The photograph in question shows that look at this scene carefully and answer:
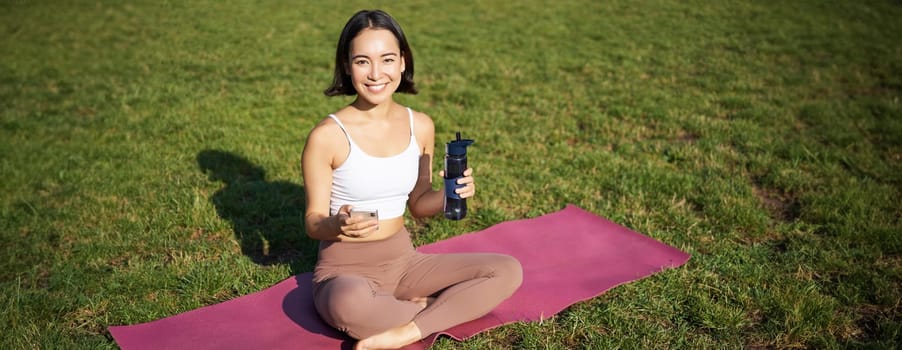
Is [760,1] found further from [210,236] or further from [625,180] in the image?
[210,236]

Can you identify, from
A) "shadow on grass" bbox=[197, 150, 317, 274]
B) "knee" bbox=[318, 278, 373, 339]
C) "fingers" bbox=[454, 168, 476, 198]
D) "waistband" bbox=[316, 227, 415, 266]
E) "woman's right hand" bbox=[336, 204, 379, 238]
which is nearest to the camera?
"woman's right hand" bbox=[336, 204, 379, 238]

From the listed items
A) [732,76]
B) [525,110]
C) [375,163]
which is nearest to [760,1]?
[732,76]

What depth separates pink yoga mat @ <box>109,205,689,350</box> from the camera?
12.7 ft

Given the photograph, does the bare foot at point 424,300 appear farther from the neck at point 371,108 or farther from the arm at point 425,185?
the neck at point 371,108

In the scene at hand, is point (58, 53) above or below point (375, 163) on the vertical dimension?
below

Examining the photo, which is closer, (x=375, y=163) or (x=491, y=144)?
(x=375, y=163)

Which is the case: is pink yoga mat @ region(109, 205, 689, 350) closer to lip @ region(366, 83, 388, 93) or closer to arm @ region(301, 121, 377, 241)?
arm @ region(301, 121, 377, 241)

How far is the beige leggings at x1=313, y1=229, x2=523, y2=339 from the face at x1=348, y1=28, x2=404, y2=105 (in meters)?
0.91

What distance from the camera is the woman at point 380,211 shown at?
3.67m

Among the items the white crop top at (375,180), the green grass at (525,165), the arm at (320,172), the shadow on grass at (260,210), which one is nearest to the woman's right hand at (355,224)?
the arm at (320,172)

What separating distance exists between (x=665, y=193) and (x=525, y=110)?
3038 mm

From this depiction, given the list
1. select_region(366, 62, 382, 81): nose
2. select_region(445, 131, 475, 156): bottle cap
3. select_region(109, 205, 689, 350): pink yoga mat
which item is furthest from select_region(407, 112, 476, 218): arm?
select_region(109, 205, 689, 350): pink yoga mat

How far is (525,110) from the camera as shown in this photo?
8.89m

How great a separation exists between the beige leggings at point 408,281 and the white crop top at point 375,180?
223 mm
